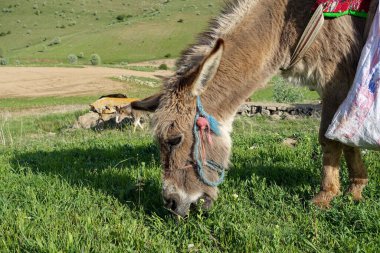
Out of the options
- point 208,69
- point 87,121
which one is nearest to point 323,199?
point 208,69

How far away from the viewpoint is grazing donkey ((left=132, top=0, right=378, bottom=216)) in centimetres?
Answer: 365

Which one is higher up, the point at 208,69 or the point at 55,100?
the point at 208,69

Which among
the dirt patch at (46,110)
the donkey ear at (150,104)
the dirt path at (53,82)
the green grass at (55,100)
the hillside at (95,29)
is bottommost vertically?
the hillside at (95,29)

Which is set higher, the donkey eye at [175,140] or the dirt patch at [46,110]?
the donkey eye at [175,140]

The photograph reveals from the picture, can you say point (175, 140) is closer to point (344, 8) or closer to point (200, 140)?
point (200, 140)

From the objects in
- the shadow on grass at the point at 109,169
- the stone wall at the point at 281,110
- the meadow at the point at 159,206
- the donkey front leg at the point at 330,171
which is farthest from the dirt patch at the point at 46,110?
the donkey front leg at the point at 330,171

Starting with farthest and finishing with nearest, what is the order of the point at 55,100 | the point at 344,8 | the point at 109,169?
the point at 55,100
the point at 109,169
the point at 344,8

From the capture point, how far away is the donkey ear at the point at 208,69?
3228 millimetres

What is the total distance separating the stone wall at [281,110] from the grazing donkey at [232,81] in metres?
10.5

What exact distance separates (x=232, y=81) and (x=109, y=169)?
8.15ft

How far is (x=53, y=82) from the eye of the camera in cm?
3306

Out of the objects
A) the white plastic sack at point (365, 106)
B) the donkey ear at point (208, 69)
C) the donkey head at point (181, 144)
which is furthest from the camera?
the donkey head at point (181, 144)

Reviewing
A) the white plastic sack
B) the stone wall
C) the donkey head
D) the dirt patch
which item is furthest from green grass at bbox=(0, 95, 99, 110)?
the white plastic sack

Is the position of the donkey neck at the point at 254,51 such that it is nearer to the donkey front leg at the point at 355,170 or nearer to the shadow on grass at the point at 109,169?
the donkey front leg at the point at 355,170
